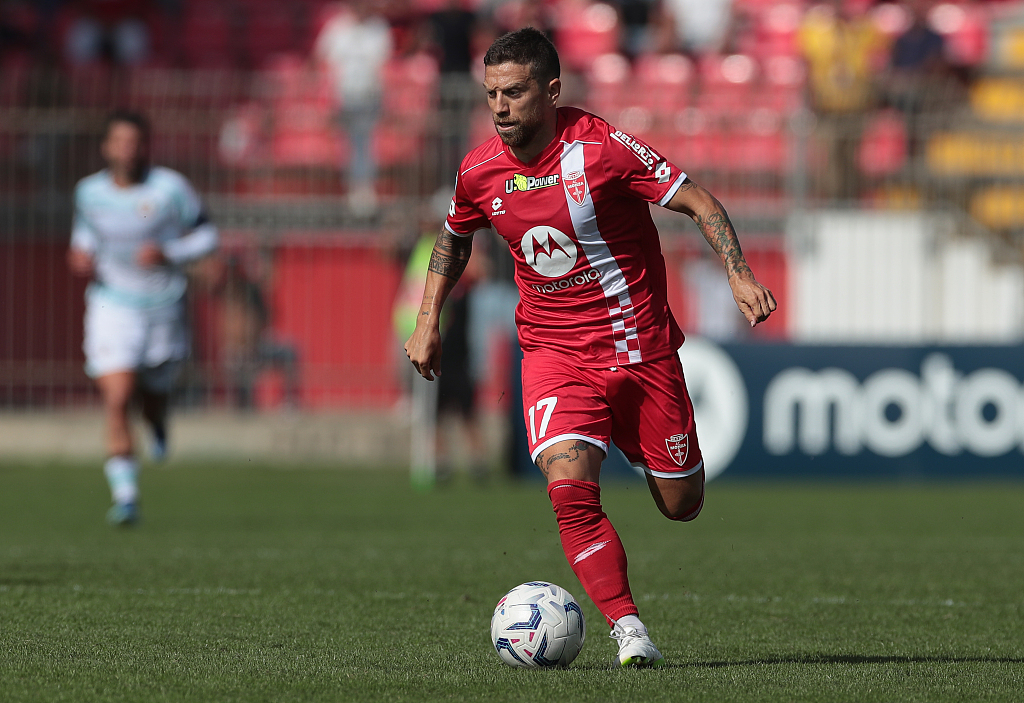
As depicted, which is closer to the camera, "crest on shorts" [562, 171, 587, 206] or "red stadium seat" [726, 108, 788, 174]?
"crest on shorts" [562, 171, 587, 206]

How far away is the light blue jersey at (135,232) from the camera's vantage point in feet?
32.8

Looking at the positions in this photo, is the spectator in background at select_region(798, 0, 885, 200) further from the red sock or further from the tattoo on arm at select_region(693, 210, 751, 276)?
the red sock

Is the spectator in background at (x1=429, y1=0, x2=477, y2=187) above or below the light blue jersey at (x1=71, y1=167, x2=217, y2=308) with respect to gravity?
above

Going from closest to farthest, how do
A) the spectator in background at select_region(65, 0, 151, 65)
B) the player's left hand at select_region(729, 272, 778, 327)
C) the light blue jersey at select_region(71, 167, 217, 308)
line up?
the player's left hand at select_region(729, 272, 778, 327) < the light blue jersey at select_region(71, 167, 217, 308) < the spectator in background at select_region(65, 0, 151, 65)

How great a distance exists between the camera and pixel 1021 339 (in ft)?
45.5

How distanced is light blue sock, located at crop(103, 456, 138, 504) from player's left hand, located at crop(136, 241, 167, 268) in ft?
4.09

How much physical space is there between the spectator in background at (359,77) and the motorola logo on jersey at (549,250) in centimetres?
1112

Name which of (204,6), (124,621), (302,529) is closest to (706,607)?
(124,621)

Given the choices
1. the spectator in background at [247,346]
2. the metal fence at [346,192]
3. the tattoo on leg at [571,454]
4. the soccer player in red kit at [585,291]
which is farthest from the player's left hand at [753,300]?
the spectator in background at [247,346]

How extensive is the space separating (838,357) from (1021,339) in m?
1.73

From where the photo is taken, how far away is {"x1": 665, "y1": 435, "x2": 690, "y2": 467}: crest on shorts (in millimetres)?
5544

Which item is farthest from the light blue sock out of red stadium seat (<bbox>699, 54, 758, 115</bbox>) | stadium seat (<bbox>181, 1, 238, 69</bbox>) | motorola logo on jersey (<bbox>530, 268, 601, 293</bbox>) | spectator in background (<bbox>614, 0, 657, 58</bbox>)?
spectator in background (<bbox>614, 0, 657, 58</bbox>)

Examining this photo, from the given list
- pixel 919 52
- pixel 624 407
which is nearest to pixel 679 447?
pixel 624 407

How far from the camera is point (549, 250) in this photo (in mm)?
5484
